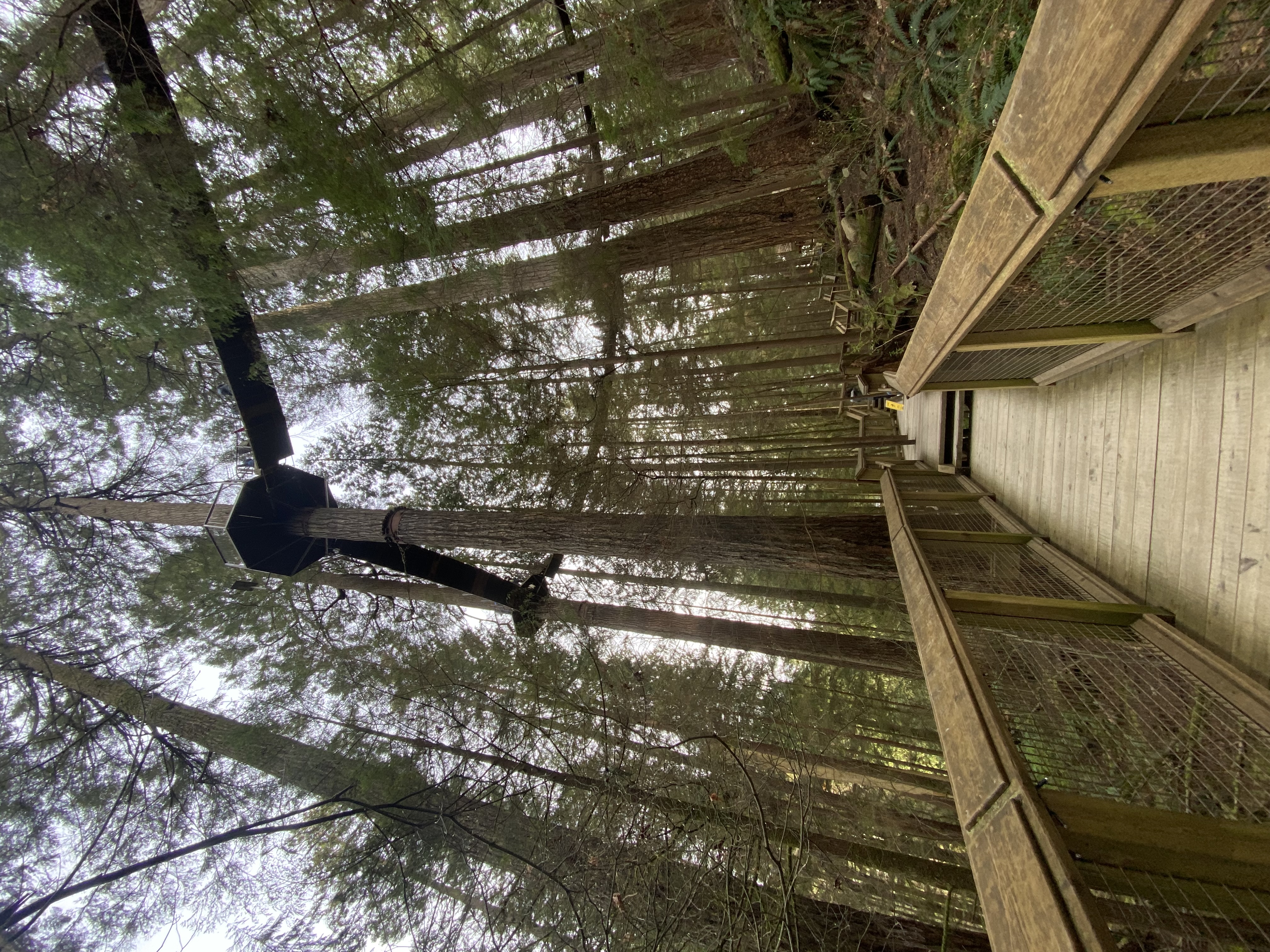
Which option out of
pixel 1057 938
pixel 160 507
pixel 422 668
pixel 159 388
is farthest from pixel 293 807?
pixel 1057 938

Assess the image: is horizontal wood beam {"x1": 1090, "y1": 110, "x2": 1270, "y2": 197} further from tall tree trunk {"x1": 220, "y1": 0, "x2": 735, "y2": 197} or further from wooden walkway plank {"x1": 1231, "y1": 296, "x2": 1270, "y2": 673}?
tall tree trunk {"x1": 220, "y1": 0, "x2": 735, "y2": 197}

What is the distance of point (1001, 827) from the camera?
1.31 m

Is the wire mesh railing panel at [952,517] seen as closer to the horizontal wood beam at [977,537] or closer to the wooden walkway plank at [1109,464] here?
the horizontal wood beam at [977,537]

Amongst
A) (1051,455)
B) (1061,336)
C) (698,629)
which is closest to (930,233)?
(1061,336)

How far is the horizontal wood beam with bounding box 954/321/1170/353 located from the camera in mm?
2477

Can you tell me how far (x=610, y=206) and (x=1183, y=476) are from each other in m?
3.98

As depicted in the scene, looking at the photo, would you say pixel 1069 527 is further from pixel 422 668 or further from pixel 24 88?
pixel 24 88

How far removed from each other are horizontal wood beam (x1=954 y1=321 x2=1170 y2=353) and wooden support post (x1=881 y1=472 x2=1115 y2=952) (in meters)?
1.50

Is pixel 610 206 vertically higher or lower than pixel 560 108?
lower

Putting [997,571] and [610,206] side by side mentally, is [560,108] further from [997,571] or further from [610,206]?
[997,571]

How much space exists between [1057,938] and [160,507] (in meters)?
6.54

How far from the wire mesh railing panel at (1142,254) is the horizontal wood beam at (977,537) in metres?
1.54

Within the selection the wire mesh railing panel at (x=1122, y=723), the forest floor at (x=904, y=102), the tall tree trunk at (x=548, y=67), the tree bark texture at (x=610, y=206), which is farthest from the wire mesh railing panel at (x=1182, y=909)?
the tall tree trunk at (x=548, y=67)

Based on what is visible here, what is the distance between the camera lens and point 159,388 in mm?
4789
